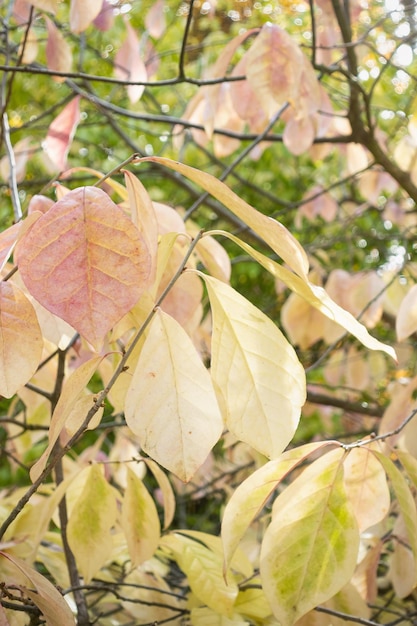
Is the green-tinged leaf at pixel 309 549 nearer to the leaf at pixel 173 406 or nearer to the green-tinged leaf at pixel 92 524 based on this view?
the leaf at pixel 173 406

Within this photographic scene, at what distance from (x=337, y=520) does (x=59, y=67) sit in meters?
0.98

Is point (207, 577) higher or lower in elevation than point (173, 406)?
lower

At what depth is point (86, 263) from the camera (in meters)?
0.48

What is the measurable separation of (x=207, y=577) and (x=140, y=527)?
0.31ft

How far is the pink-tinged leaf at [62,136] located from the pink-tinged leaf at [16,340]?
642 millimetres

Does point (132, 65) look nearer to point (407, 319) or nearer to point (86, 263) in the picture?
point (407, 319)

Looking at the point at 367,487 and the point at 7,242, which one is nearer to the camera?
the point at 7,242

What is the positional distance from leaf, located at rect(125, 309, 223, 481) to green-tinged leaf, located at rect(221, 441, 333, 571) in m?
0.12

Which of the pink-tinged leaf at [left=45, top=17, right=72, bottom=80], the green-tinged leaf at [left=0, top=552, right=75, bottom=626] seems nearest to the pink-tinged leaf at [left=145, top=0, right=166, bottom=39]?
the pink-tinged leaf at [left=45, top=17, right=72, bottom=80]

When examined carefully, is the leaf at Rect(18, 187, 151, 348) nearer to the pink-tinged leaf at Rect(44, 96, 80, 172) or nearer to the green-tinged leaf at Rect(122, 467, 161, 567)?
the green-tinged leaf at Rect(122, 467, 161, 567)

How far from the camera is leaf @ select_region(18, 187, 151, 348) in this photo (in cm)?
46

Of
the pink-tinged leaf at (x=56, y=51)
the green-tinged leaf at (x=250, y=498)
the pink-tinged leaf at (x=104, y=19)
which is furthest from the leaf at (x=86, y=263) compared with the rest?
the pink-tinged leaf at (x=104, y=19)

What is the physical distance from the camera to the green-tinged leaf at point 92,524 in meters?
0.79

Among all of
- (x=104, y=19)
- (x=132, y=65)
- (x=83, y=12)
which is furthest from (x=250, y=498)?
(x=104, y=19)
